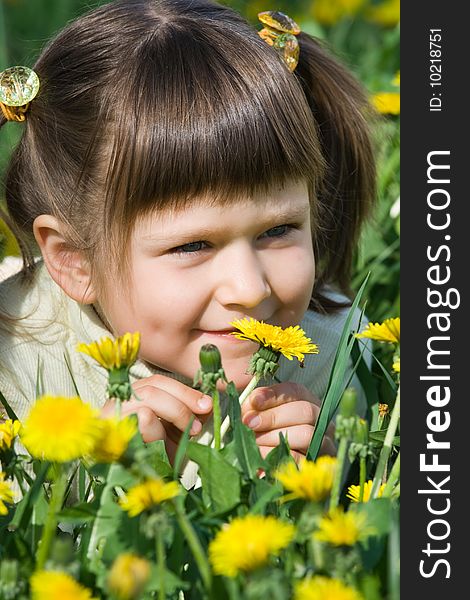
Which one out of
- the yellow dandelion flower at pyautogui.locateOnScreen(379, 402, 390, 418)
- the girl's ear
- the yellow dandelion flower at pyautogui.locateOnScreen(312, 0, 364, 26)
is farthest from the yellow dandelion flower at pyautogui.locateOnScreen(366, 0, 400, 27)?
the yellow dandelion flower at pyautogui.locateOnScreen(379, 402, 390, 418)

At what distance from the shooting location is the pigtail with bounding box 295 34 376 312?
5.96 ft

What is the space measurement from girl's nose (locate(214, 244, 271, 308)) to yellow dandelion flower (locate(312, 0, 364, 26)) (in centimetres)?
300

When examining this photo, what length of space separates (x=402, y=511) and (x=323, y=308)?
40.7 inches

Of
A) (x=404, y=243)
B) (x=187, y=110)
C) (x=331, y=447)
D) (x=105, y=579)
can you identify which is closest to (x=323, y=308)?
(x=331, y=447)

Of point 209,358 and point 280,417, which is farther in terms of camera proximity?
point 280,417

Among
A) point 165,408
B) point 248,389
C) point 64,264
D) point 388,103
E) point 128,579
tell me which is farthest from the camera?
point 388,103

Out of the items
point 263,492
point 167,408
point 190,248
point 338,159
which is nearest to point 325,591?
point 263,492

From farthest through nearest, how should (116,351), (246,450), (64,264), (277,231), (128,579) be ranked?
(64,264) → (277,231) → (246,450) → (116,351) → (128,579)

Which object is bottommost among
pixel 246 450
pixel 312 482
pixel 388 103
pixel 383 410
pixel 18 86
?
pixel 312 482

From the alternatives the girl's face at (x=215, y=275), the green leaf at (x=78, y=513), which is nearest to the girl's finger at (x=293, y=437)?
the girl's face at (x=215, y=275)

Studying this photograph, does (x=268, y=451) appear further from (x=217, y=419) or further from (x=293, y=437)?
(x=217, y=419)

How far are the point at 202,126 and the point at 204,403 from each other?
0.39 meters

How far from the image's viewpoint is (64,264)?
5.20 ft

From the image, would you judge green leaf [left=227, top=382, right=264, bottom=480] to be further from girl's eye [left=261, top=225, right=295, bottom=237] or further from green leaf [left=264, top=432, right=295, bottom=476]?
girl's eye [left=261, top=225, right=295, bottom=237]
